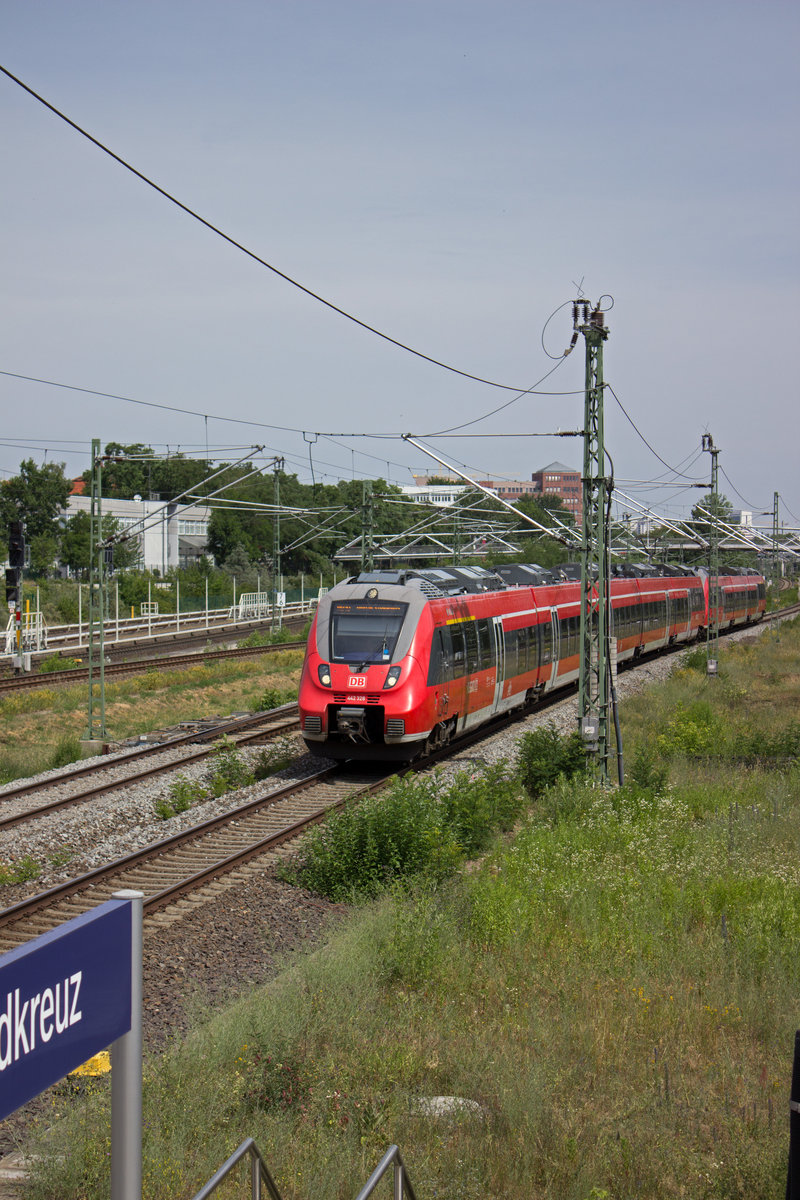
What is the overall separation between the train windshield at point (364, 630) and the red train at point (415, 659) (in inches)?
0.6

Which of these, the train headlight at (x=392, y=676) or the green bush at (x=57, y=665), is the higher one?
the train headlight at (x=392, y=676)

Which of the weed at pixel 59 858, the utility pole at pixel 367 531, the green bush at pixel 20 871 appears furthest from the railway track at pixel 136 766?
the utility pole at pixel 367 531

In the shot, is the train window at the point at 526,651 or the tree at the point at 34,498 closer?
the train window at the point at 526,651

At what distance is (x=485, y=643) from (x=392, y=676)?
4207 millimetres

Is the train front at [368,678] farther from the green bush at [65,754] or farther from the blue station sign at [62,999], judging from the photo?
the blue station sign at [62,999]

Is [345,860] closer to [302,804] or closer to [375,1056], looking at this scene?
[302,804]

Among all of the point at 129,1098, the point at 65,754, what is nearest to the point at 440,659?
the point at 65,754

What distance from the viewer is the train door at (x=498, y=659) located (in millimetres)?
21023

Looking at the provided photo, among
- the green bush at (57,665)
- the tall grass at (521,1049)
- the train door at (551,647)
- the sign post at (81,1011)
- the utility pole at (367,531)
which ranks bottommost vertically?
the green bush at (57,665)

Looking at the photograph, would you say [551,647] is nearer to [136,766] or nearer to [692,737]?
[692,737]

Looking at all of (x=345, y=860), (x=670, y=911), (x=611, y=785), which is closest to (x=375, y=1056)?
(x=670, y=911)

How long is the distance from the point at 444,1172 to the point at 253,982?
3.88 meters

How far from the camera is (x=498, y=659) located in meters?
21.2

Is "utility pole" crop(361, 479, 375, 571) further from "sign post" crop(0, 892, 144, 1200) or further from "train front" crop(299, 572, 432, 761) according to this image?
"sign post" crop(0, 892, 144, 1200)
